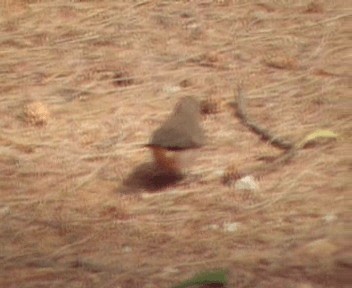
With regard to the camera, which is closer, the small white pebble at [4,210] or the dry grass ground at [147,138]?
the dry grass ground at [147,138]

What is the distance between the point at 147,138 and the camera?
2.34m

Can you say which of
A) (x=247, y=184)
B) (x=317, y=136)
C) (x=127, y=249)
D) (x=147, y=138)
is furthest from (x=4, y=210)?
(x=317, y=136)

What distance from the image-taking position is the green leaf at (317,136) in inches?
89.7

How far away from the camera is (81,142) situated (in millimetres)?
2332

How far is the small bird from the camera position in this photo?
2104mm

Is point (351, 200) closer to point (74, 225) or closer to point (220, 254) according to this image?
point (220, 254)

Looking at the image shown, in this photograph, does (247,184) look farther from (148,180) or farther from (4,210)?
(4,210)

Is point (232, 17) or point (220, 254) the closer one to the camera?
point (220, 254)

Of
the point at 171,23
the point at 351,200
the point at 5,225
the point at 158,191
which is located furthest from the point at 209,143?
the point at 171,23

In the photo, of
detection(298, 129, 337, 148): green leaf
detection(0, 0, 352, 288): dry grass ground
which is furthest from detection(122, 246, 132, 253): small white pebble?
detection(298, 129, 337, 148): green leaf

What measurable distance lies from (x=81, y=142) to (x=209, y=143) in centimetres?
32

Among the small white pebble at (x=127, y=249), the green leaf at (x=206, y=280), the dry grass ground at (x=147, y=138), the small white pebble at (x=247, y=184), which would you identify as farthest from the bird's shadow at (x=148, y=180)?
the green leaf at (x=206, y=280)

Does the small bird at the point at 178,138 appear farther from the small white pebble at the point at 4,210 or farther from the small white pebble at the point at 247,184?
the small white pebble at the point at 4,210

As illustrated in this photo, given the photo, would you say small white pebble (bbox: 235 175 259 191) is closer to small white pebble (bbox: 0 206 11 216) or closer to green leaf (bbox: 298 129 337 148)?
green leaf (bbox: 298 129 337 148)
